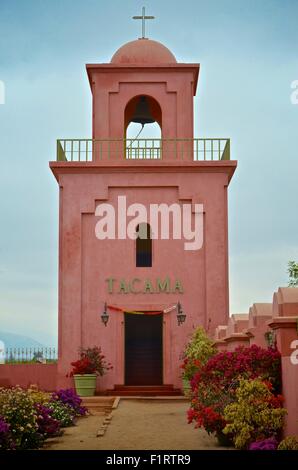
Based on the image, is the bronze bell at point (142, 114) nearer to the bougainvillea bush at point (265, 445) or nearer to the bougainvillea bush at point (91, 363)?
the bougainvillea bush at point (91, 363)

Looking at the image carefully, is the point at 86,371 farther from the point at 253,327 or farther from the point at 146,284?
the point at 253,327

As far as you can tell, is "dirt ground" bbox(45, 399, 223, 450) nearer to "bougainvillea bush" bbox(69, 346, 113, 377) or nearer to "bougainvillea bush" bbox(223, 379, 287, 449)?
"bougainvillea bush" bbox(223, 379, 287, 449)

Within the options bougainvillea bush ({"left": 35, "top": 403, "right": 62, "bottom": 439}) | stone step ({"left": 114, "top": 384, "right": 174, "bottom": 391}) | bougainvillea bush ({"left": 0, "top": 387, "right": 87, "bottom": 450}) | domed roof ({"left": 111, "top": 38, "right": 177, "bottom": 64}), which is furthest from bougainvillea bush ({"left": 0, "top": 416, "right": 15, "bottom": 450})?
domed roof ({"left": 111, "top": 38, "right": 177, "bottom": 64})

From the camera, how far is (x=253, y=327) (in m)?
17.2

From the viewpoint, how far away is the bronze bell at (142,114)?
3141 cm

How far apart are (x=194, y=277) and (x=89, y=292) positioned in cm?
357

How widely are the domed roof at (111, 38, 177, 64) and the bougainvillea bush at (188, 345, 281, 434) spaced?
16337 mm

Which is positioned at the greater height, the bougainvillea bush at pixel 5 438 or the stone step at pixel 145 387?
the stone step at pixel 145 387

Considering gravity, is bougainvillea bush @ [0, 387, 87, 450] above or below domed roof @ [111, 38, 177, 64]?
below

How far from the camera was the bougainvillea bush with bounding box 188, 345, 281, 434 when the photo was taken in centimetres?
1485

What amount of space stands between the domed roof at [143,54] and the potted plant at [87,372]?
10.6 metres

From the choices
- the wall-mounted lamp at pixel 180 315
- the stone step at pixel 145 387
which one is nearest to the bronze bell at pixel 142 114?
the wall-mounted lamp at pixel 180 315

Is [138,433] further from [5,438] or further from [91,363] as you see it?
[91,363]
